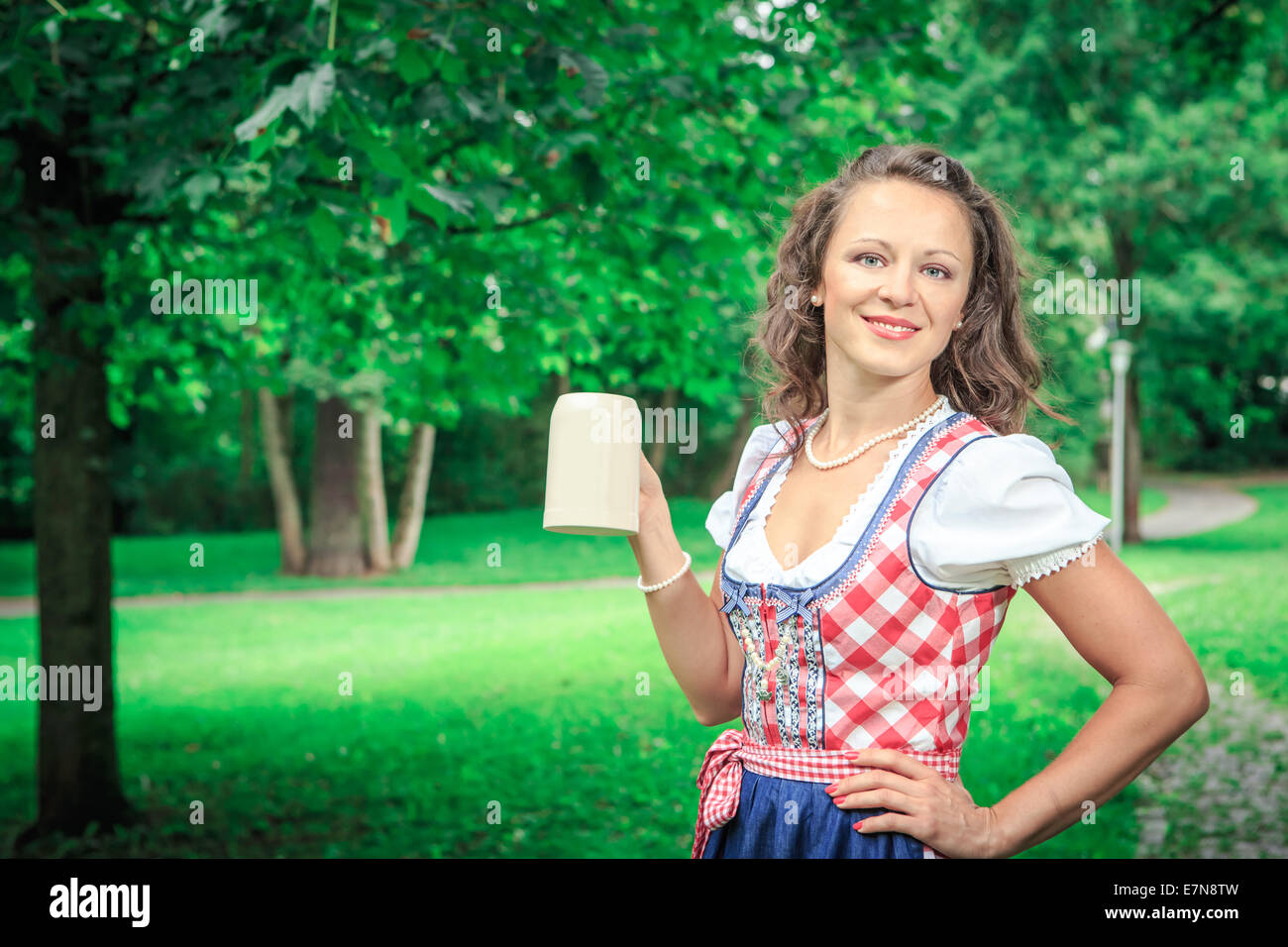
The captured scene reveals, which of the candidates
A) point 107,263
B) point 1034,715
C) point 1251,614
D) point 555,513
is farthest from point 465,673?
point 555,513

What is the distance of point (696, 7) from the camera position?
4.39m

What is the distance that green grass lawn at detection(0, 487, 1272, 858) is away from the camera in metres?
5.96

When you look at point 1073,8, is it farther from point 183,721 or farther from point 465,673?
point 183,721

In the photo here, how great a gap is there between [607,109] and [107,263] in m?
2.63

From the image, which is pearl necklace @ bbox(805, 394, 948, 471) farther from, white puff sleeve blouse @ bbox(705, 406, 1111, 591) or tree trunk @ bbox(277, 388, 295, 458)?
tree trunk @ bbox(277, 388, 295, 458)

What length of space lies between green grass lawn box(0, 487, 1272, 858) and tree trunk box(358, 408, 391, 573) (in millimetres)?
3347

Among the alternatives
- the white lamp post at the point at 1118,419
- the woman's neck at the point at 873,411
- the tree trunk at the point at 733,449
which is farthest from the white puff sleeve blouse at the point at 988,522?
the tree trunk at the point at 733,449

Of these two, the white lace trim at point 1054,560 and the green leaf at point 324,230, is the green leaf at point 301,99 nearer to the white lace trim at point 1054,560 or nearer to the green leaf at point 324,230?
the green leaf at point 324,230

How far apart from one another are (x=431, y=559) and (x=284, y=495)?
297 centimetres

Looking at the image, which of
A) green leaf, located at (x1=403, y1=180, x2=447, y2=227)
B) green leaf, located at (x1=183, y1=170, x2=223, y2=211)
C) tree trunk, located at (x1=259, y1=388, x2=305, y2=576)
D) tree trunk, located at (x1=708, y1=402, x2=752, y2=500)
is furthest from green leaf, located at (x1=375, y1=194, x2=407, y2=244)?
tree trunk, located at (x1=708, y1=402, x2=752, y2=500)

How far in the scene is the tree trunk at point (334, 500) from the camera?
18141 mm

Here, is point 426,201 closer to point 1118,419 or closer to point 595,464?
point 595,464

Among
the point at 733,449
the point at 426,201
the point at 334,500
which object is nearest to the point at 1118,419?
the point at 733,449
